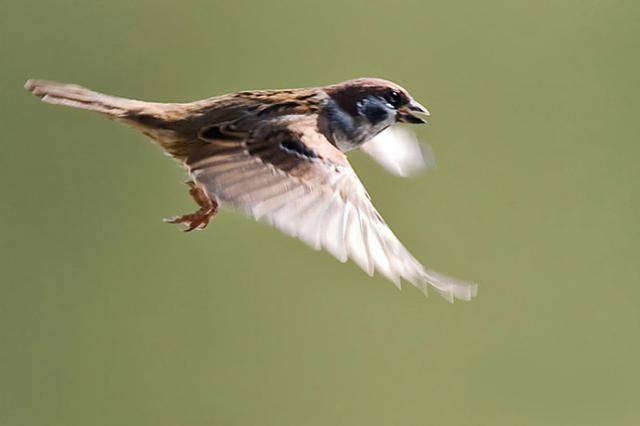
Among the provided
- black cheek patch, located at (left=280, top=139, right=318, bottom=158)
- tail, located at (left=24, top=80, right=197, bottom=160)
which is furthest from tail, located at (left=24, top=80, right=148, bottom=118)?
black cheek patch, located at (left=280, top=139, right=318, bottom=158)

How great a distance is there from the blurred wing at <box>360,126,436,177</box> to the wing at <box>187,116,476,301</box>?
32 centimetres

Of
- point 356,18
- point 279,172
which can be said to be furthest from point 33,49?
point 279,172

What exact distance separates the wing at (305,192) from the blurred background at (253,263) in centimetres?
228

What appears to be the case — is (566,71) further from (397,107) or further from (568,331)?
(397,107)

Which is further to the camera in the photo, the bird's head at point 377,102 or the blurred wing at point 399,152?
the blurred wing at point 399,152

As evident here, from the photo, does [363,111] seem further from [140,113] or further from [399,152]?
[140,113]

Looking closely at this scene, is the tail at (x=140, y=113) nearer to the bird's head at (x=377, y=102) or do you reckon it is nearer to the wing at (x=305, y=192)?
the wing at (x=305, y=192)

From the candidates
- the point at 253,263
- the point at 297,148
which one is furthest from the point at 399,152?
the point at 253,263

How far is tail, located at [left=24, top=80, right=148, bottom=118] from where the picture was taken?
7.86ft

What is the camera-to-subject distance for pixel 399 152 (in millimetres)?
2898

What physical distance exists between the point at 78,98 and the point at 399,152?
2.79 ft

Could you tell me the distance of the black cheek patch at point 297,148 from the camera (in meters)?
2.32

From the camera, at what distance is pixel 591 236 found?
5.23m

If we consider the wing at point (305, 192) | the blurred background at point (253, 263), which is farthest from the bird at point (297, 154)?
the blurred background at point (253, 263)
